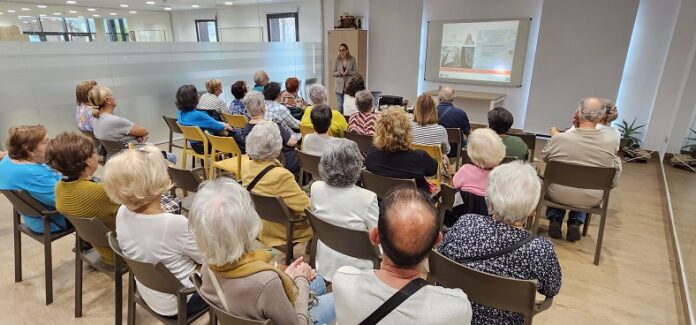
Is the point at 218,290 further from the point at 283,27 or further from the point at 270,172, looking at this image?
the point at 283,27

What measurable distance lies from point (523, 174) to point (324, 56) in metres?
7.74

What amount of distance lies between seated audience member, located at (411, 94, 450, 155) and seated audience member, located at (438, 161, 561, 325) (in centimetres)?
163

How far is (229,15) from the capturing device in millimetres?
6645

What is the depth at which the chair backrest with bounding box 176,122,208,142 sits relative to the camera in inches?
146

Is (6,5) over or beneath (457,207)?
over

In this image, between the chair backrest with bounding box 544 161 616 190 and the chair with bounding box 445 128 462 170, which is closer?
the chair backrest with bounding box 544 161 616 190

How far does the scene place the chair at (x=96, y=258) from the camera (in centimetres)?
171

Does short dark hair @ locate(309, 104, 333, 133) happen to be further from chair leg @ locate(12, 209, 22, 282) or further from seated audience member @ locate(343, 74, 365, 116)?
chair leg @ locate(12, 209, 22, 282)

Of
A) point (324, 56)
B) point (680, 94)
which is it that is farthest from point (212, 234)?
point (324, 56)

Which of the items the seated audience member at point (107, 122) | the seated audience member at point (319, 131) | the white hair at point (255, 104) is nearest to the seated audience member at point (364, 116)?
the seated audience member at point (319, 131)

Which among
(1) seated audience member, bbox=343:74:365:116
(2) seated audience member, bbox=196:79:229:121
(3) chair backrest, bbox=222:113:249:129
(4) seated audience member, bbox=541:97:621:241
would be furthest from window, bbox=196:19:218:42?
(4) seated audience member, bbox=541:97:621:241

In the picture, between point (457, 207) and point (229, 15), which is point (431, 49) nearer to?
point (229, 15)

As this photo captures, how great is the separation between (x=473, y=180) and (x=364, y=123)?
156cm

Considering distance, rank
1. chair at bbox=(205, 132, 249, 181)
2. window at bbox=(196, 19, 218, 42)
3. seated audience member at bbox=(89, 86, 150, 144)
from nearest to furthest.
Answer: chair at bbox=(205, 132, 249, 181)
seated audience member at bbox=(89, 86, 150, 144)
window at bbox=(196, 19, 218, 42)
